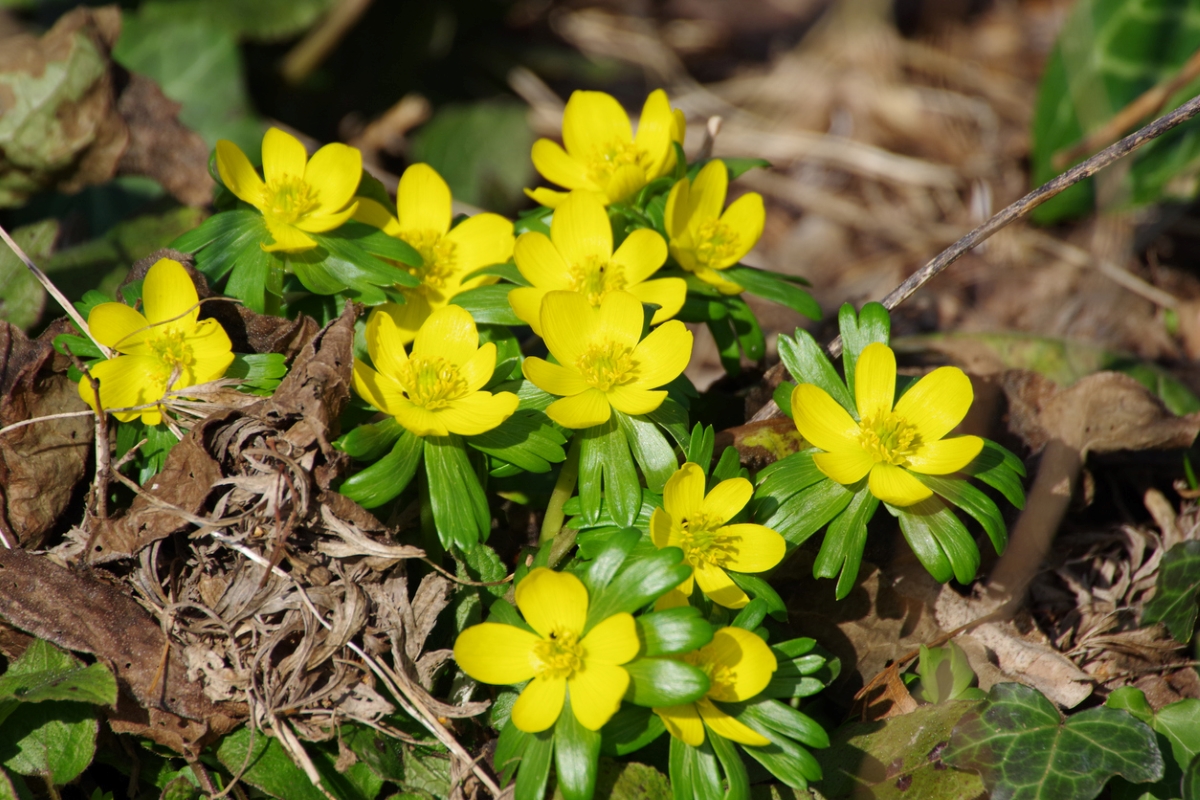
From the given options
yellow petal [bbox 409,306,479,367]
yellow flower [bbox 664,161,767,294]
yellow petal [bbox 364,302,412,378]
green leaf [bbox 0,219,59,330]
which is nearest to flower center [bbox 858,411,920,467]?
yellow flower [bbox 664,161,767,294]

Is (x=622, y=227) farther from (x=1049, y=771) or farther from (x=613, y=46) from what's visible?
(x=613, y=46)

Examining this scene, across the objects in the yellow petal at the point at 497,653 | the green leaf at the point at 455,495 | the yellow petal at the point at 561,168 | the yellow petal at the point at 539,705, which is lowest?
the yellow petal at the point at 539,705

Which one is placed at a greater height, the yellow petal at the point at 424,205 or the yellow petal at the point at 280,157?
the yellow petal at the point at 280,157

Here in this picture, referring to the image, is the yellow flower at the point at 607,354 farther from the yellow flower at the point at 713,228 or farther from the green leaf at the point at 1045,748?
the green leaf at the point at 1045,748

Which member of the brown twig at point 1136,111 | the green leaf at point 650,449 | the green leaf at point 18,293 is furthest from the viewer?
the brown twig at point 1136,111

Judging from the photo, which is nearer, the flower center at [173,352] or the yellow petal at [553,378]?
the yellow petal at [553,378]

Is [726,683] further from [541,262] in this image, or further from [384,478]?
[541,262]

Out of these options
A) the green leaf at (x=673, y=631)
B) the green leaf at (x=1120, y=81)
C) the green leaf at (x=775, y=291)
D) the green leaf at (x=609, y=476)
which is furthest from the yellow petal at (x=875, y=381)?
the green leaf at (x=1120, y=81)

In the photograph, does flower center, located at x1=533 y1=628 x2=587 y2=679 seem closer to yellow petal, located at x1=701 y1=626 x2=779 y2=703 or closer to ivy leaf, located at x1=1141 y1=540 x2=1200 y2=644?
yellow petal, located at x1=701 y1=626 x2=779 y2=703
